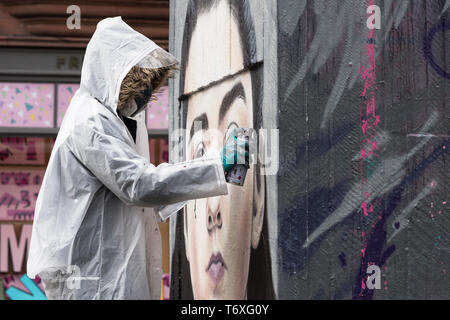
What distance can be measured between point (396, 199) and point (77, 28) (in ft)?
16.7

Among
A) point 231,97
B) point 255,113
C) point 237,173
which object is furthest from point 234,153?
point 231,97

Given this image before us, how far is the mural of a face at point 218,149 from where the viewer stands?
3471 mm

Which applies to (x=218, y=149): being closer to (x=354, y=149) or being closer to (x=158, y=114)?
(x=354, y=149)

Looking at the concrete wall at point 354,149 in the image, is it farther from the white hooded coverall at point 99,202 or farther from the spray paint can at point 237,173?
the white hooded coverall at point 99,202

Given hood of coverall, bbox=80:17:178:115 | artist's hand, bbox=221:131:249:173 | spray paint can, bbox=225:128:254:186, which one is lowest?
spray paint can, bbox=225:128:254:186

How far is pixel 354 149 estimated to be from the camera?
10.3 ft

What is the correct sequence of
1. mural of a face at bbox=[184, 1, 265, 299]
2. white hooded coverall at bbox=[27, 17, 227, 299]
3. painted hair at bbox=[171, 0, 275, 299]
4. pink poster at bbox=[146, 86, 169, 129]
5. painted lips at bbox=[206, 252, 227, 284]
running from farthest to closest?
pink poster at bbox=[146, 86, 169, 129] < painted lips at bbox=[206, 252, 227, 284] < mural of a face at bbox=[184, 1, 265, 299] < painted hair at bbox=[171, 0, 275, 299] < white hooded coverall at bbox=[27, 17, 227, 299]

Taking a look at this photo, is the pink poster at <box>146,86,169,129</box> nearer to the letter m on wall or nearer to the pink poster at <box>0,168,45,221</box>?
the pink poster at <box>0,168,45,221</box>

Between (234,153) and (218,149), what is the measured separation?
2.78 feet

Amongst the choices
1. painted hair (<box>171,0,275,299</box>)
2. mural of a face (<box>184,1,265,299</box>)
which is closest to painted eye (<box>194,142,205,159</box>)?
mural of a face (<box>184,1,265,299</box>)

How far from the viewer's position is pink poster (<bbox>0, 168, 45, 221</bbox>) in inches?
312

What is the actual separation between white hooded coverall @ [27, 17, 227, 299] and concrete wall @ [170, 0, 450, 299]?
1.08 feet

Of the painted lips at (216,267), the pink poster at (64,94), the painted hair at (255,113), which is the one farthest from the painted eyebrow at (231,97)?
the pink poster at (64,94)
